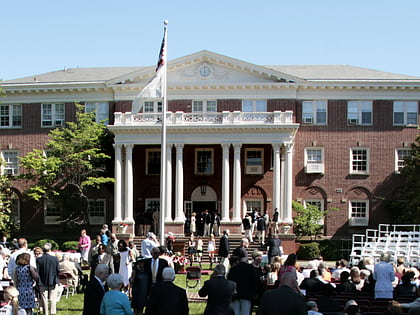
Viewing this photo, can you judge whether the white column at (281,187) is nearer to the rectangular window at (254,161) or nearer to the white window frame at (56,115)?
the rectangular window at (254,161)

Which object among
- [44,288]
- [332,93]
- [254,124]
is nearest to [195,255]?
[254,124]

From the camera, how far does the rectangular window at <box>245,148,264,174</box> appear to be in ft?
127

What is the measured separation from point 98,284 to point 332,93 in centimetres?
3108

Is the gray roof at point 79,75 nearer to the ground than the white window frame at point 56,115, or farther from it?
farther from it

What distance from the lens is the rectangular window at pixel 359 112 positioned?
39156mm

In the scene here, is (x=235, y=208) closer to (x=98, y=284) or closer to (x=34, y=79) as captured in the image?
(x=34, y=79)

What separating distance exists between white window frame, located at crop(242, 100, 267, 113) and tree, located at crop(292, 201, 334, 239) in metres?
6.39

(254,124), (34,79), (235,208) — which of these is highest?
(34,79)

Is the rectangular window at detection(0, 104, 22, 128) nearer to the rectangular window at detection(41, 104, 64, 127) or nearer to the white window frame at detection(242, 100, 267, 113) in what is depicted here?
the rectangular window at detection(41, 104, 64, 127)

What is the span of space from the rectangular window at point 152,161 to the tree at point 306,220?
9046 millimetres

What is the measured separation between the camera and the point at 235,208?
36.3 metres

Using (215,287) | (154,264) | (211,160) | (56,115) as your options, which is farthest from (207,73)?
(215,287)

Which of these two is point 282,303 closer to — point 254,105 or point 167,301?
point 167,301

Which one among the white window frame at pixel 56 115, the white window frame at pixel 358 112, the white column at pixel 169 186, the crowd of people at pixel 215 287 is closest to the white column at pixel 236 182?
the white column at pixel 169 186
